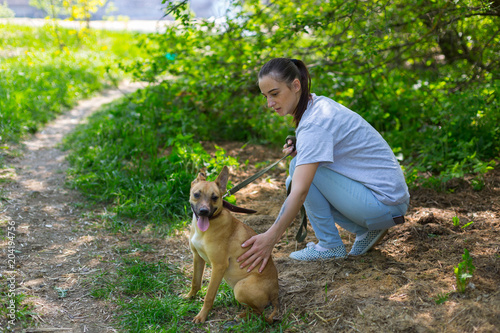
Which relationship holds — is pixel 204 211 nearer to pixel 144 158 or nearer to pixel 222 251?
pixel 222 251

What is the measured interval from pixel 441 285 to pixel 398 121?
3.80 m

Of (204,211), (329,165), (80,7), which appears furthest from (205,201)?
(80,7)

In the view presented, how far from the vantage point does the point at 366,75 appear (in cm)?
655

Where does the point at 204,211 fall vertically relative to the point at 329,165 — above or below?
below

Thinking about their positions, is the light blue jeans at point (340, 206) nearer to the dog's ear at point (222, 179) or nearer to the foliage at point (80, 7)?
the dog's ear at point (222, 179)

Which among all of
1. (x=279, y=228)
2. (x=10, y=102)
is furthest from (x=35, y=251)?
(x=10, y=102)

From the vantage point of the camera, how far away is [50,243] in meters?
4.07

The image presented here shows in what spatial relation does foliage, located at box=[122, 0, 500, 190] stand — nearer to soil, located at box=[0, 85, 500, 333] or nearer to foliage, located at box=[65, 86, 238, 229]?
foliage, located at box=[65, 86, 238, 229]

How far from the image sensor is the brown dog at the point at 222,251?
2996mm

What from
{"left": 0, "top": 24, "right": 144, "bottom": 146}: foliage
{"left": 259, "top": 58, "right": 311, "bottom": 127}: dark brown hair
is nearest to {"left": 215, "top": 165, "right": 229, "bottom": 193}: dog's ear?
{"left": 259, "top": 58, "right": 311, "bottom": 127}: dark brown hair

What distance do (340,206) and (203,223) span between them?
116 cm

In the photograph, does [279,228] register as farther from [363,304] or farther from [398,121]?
[398,121]

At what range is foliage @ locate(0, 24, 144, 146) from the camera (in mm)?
6879

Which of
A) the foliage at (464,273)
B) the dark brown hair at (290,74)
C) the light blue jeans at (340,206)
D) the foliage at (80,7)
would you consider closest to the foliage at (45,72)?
the foliage at (80,7)
